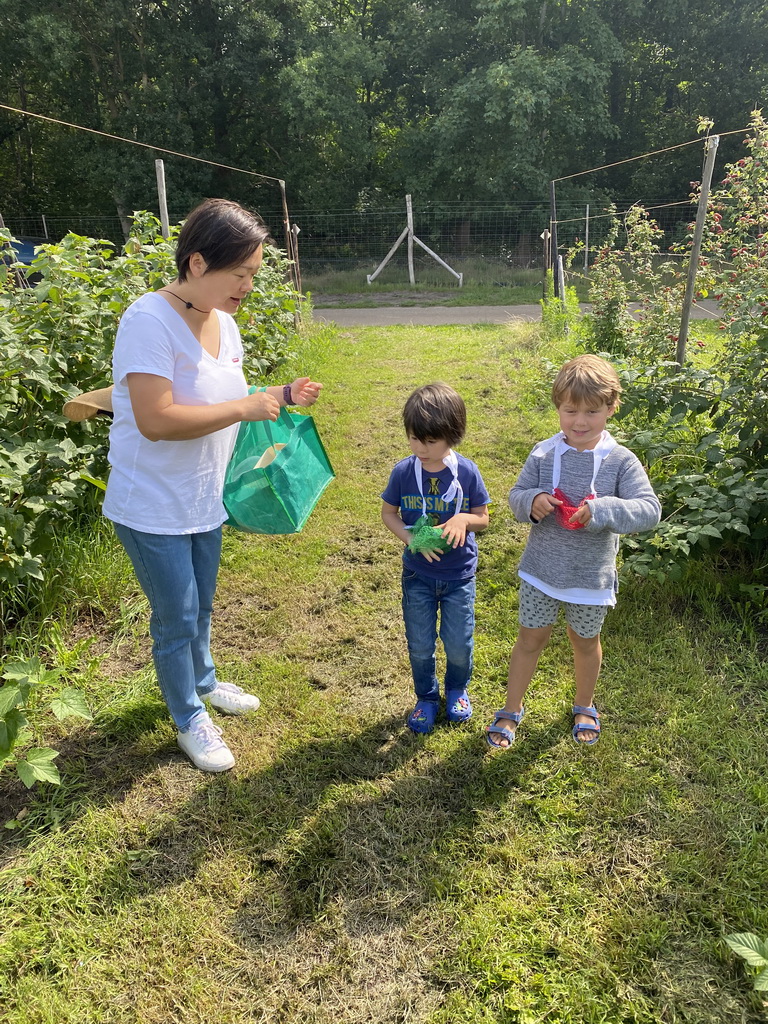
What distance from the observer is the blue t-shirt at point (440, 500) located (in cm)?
213

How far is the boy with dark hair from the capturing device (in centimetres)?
200

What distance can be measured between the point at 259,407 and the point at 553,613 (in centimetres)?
115

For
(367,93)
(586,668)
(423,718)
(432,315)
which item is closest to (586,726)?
(586,668)


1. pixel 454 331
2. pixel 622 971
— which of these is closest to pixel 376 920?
pixel 622 971

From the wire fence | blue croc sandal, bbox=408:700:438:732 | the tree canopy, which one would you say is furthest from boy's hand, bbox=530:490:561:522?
the tree canopy

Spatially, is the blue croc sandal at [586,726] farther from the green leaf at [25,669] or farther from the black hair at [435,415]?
the green leaf at [25,669]

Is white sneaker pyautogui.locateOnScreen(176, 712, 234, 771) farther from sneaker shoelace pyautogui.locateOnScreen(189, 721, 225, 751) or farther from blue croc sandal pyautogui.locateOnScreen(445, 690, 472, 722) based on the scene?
blue croc sandal pyautogui.locateOnScreen(445, 690, 472, 722)

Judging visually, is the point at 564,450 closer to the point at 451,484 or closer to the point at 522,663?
the point at 451,484

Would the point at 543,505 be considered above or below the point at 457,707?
above

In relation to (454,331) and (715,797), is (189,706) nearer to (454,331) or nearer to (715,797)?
(715,797)

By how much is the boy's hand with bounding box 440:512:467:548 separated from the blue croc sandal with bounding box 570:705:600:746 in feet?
2.68

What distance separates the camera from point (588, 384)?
6.19 ft

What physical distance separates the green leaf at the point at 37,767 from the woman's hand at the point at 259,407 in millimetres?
1105

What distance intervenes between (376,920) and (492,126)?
2036 centimetres
